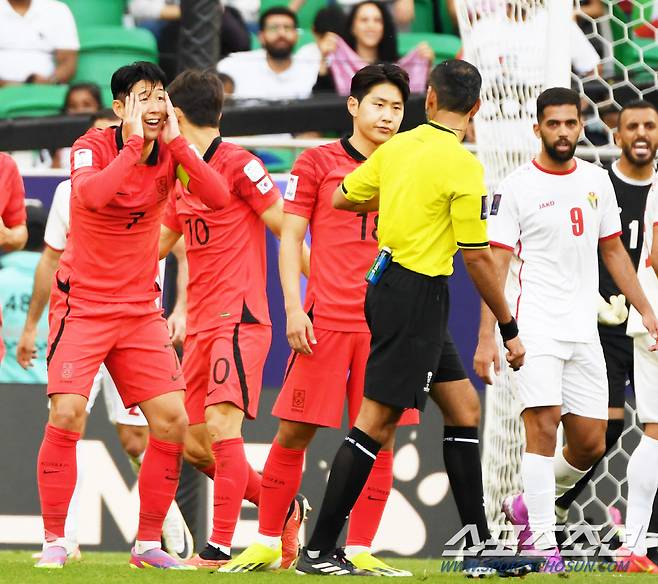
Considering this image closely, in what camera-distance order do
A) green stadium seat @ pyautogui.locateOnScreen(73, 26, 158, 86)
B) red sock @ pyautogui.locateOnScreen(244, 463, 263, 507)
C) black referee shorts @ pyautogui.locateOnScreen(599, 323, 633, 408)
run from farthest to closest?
green stadium seat @ pyautogui.locateOnScreen(73, 26, 158, 86)
black referee shorts @ pyautogui.locateOnScreen(599, 323, 633, 408)
red sock @ pyautogui.locateOnScreen(244, 463, 263, 507)

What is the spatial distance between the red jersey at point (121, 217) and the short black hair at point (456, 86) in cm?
109

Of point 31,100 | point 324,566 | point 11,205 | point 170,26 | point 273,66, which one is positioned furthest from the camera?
point 170,26

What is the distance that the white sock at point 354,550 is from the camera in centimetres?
613

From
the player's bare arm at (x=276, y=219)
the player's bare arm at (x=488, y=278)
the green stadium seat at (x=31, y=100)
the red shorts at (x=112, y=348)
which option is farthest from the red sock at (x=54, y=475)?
the green stadium seat at (x=31, y=100)

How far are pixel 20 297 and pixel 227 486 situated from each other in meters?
2.80

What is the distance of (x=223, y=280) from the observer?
22.6 feet

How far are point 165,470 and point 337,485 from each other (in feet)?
3.61

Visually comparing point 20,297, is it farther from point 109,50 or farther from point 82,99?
point 109,50

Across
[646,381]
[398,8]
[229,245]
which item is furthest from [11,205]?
[398,8]

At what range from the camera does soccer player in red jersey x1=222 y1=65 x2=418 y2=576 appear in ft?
20.5

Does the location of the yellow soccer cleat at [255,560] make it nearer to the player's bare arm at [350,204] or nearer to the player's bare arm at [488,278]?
the player's bare arm at [488,278]

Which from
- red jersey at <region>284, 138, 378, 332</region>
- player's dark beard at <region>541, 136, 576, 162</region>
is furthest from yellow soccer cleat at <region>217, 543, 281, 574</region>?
player's dark beard at <region>541, 136, 576, 162</region>

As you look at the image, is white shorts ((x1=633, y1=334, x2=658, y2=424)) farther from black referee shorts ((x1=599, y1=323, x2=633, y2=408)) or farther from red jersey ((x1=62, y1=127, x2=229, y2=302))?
red jersey ((x1=62, y1=127, x2=229, y2=302))

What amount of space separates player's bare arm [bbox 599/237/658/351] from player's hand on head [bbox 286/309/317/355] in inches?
65.3
